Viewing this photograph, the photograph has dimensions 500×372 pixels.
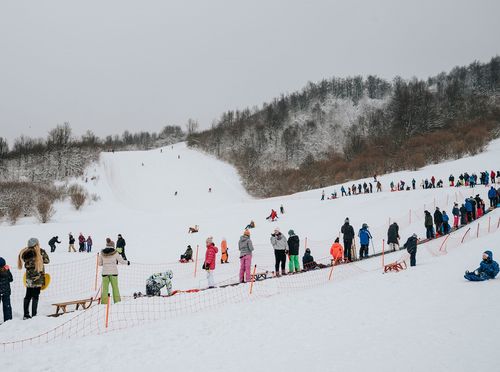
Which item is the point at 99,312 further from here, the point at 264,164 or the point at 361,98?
the point at 361,98

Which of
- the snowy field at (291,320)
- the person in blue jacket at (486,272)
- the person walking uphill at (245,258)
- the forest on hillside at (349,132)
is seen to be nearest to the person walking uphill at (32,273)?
the snowy field at (291,320)

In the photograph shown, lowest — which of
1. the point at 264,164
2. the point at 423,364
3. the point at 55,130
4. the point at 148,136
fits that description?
the point at 423,364

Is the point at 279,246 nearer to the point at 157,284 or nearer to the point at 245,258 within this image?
the point at 245,258

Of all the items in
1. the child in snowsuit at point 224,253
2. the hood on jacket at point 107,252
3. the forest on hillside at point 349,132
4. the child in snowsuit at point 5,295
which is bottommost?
the child in snowsuit at point 224,253

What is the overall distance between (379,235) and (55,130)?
208ft

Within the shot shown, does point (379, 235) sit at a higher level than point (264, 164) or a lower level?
lower

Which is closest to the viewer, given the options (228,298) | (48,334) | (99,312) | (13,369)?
(13,369)

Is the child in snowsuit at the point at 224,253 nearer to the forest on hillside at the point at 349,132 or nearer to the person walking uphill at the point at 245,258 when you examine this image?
the person walking uphill at the point at 245,258

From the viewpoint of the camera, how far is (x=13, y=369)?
5.76 m

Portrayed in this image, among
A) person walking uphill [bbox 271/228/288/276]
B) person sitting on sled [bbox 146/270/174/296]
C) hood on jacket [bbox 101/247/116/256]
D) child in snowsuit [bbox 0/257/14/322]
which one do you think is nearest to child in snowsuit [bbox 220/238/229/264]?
person walking uphill [bbox 271/228/288/276]

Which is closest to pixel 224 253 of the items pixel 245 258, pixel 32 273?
pixel 245 258

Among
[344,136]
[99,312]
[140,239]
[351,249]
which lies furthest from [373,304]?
[344,136]

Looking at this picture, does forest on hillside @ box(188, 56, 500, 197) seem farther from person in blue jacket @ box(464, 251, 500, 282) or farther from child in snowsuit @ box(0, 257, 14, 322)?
child in snowsuit @ box(0, 257, 14, 322)

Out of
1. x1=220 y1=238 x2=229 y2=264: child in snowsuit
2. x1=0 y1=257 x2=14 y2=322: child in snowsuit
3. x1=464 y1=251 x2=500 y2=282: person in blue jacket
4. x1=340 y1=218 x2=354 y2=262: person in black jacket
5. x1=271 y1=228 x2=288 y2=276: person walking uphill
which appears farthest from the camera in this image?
x1=220 y1=238 x2=229 y2=264: child in snowsuit
